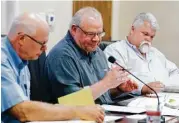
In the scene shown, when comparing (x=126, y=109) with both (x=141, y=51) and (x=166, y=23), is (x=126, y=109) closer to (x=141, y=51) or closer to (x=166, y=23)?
(x=141, y=51)

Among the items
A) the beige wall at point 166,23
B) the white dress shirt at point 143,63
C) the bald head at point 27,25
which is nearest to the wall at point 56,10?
the white dress shirt at point 143,63

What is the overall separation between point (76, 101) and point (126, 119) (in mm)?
237

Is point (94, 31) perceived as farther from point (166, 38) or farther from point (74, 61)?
point (166, 38)

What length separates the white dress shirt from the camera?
2969mm

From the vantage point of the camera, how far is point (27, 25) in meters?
1.67

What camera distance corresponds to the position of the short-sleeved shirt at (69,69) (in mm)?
2129

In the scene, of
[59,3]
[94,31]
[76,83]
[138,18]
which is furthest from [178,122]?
[59,3]

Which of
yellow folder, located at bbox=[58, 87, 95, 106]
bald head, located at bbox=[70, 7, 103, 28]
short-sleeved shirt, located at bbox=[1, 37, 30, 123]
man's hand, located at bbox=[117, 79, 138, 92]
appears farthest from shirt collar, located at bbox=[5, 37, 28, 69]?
man's hand, located at bbox=[117, 79, 138, 92]

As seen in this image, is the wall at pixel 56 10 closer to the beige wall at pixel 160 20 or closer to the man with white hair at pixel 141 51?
the man with white hair at pixel 141 51

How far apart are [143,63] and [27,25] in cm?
157

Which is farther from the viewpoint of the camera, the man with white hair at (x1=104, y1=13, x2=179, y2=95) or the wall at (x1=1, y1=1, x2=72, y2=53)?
the man with white hair at (x1=104, y1=13, x2=179, y2=95)

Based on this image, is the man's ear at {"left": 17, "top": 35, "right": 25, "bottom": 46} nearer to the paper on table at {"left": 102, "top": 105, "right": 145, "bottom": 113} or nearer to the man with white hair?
the paper on table at {"left": 102, "top": 105, "right": 145, "bottom": 113}

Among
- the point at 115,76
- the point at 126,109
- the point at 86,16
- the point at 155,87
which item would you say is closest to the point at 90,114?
the point at 126,109

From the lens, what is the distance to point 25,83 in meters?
1.80
